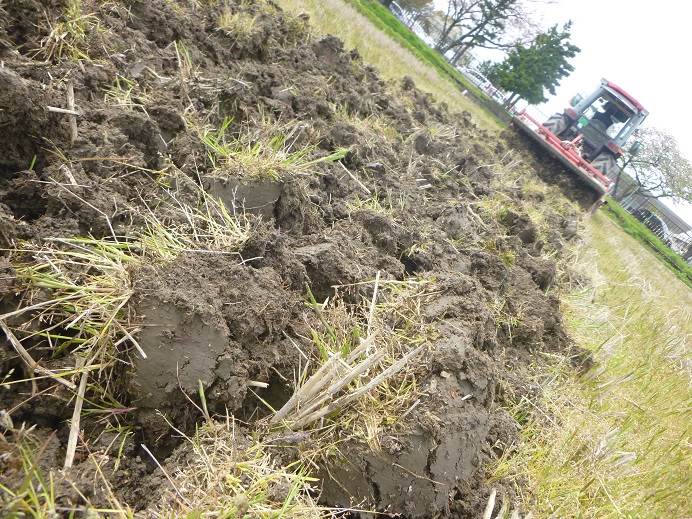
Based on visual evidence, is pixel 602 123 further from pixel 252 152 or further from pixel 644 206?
pixel 644 206

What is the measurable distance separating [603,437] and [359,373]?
1607 millimetres

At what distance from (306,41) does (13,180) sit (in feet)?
11.3

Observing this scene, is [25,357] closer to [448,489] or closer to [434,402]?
[434,402]

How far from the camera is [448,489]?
63.1 inches

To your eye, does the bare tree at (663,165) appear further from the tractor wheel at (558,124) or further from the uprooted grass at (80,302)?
the uprooted grass at (80,302)

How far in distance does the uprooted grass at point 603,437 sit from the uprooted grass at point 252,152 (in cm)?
172

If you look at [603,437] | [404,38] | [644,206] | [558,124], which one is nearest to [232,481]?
[603,437]

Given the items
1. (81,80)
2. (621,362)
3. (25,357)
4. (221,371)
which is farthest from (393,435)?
(621,362)

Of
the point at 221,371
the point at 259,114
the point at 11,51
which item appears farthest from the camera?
the point at 259,114

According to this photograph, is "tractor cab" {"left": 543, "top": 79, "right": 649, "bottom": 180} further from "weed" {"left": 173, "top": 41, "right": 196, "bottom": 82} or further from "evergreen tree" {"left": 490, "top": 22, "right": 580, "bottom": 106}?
"evergreen tree" {"left": 490, "top": 22, "right": 580, "bottom": 106}

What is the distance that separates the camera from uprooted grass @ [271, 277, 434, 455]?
4.83ft

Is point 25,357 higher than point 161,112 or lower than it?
lower

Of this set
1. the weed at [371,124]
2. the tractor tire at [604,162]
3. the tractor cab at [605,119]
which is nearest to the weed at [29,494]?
the weed at [371,124]

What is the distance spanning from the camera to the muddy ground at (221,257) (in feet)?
4.19
